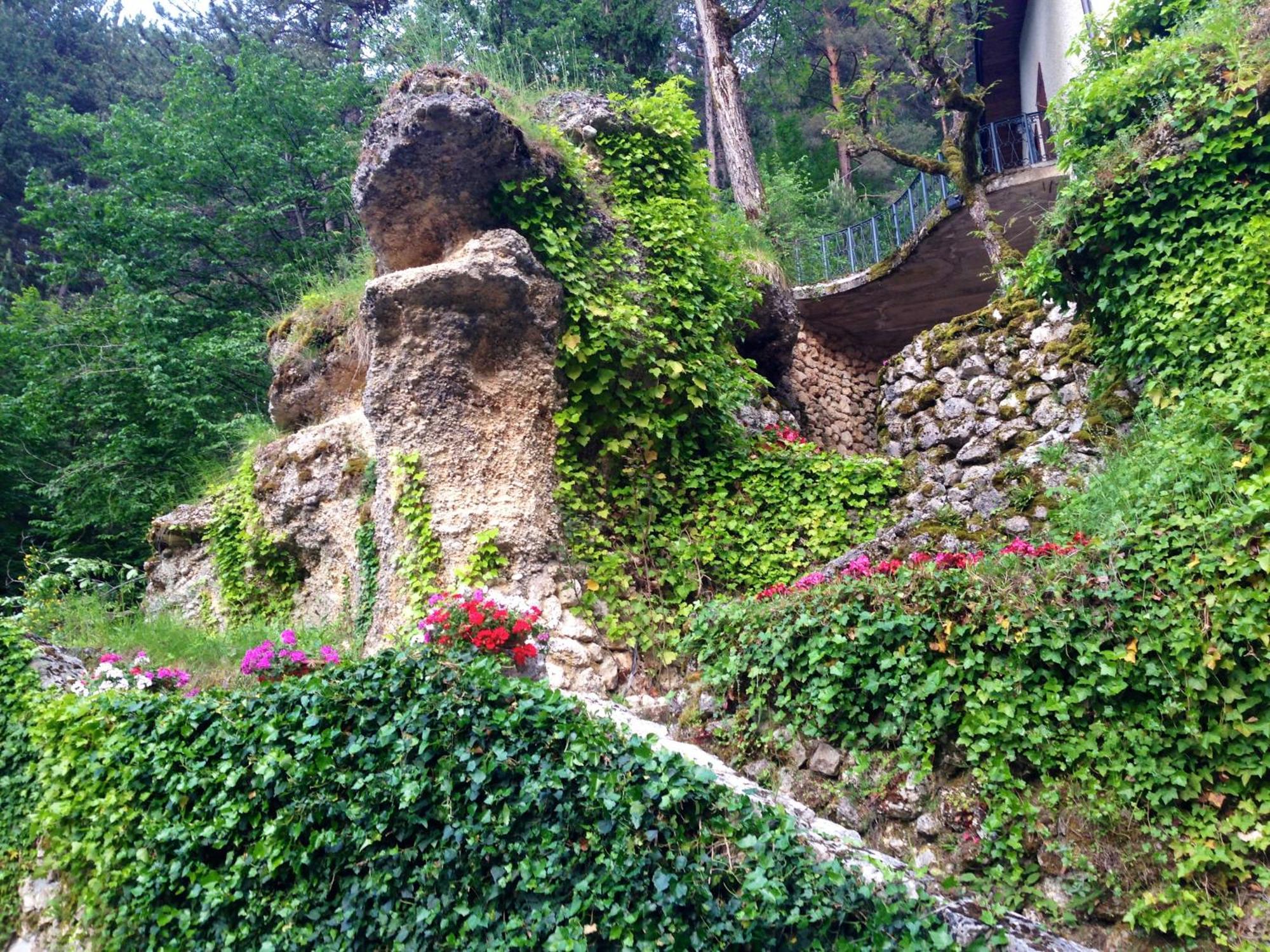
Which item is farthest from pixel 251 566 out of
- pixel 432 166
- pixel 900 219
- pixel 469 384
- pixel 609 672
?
pixel 900 219

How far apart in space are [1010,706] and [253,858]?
3946 millimetres

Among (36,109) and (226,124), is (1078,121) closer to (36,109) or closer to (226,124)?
(226,124)

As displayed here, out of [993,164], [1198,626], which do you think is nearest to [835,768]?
[1198,626]

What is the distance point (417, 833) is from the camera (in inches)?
163

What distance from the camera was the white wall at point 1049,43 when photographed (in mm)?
11547

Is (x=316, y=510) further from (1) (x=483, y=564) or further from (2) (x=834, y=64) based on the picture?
(2) (x=834, y=64)

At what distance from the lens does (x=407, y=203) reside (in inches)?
302

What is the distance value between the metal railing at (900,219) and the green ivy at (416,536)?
9.65 m

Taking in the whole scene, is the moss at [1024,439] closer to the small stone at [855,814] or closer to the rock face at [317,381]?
the small stone at [855,814]

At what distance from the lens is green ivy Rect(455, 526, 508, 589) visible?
6426 millimetres

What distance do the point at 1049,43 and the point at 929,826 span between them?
1375cm

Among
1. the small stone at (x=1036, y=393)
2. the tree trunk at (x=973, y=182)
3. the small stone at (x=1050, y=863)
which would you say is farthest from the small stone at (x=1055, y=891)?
the tree trunk at (x=973, y=182)

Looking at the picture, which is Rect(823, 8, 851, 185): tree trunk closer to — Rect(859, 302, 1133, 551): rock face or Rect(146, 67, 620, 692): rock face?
Rect(859, 302, 1133, 551): rock face

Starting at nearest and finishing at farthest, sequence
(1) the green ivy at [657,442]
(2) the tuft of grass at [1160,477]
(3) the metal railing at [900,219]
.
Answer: (2) the tuft of grass at [1160,477] → (1) the green ivy at [657,442] → (3) the metal railing at [900,219]
